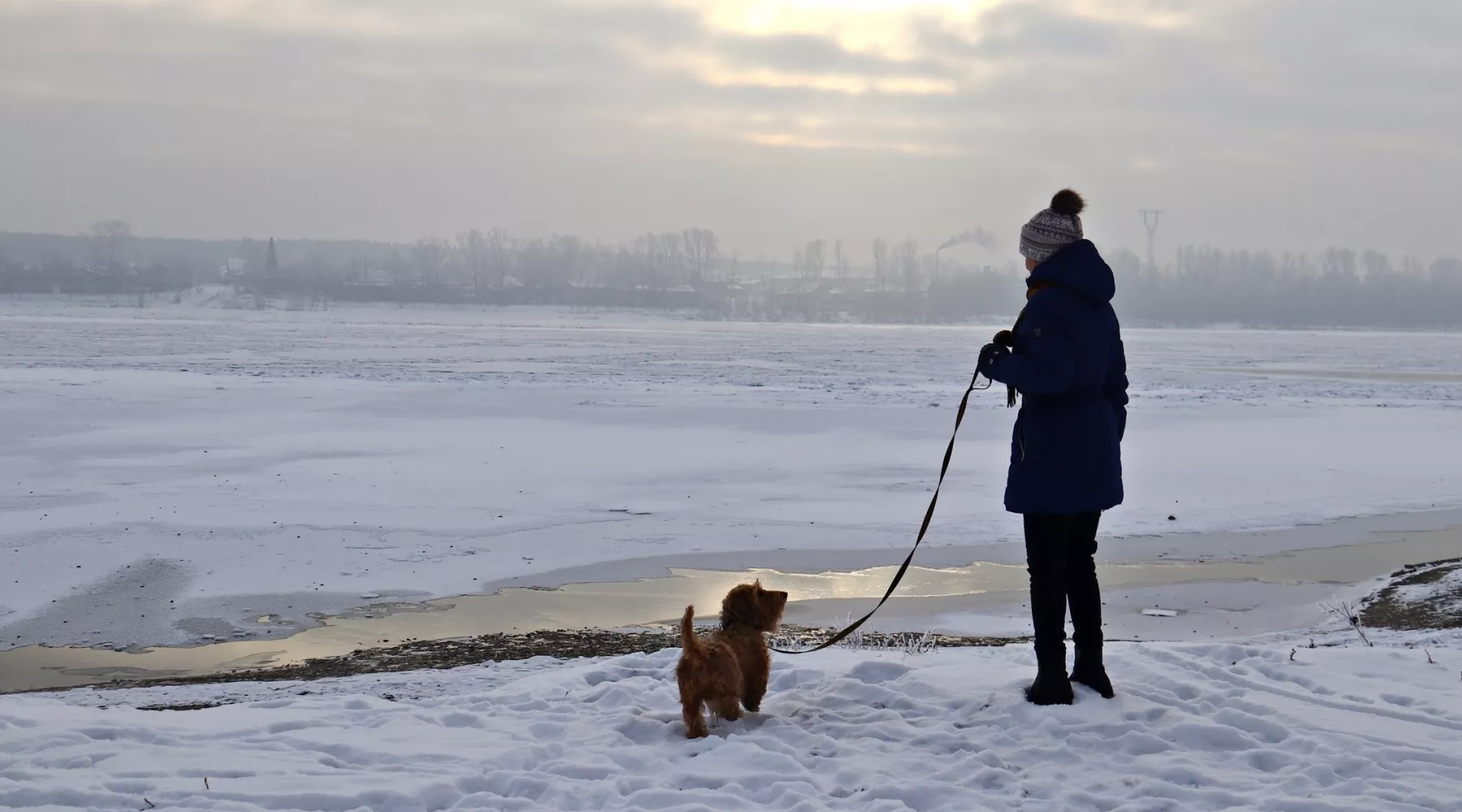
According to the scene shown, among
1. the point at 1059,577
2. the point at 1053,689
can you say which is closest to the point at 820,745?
the point at 1053,689

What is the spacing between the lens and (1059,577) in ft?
13.3

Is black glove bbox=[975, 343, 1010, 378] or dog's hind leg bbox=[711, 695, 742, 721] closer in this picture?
black glove bbox=[975, 343, 1010, 378]

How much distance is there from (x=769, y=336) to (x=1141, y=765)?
50.9m

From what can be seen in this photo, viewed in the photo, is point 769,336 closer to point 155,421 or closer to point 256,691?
point 155,421

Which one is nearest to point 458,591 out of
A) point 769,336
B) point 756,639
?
point 756,639

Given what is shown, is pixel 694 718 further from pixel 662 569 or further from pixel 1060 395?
pixel 662 569

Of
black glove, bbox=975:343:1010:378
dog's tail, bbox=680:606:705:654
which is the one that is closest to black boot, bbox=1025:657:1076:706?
black glove, bbox=975:343:1010:378

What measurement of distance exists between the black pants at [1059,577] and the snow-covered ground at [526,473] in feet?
15.9

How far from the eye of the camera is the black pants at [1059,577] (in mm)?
3998

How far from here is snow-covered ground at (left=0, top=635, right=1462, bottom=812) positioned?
3.54 metres

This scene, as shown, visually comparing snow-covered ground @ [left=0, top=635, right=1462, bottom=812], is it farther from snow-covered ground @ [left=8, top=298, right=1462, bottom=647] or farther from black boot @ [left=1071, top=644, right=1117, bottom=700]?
snow-covered ground @ [left=8, top=298, right=1462, bottom=647]

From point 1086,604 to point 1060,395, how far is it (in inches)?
32.1

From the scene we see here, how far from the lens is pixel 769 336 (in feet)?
179

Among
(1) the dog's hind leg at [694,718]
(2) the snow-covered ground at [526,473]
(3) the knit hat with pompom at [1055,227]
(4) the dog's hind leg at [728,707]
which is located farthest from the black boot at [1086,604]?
(2) the snow-covered ground at [526,473]
